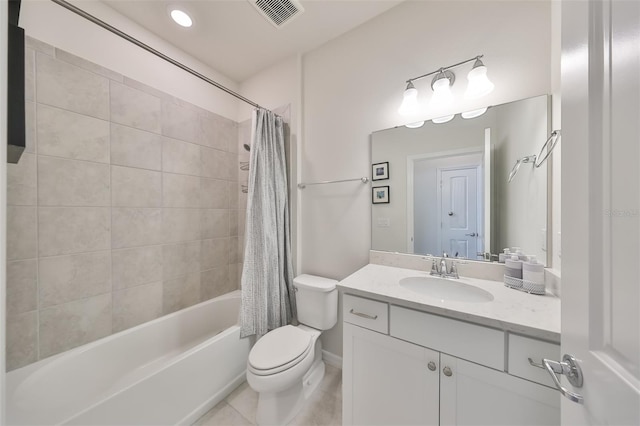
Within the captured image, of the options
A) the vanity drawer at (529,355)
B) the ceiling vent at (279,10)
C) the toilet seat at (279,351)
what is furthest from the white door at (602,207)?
the ceiling vent at (279,10)

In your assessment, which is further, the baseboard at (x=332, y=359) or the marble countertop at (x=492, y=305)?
the baseboard at (x=332, y=359)

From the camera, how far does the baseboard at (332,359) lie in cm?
174

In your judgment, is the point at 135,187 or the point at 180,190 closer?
the point at 135,187

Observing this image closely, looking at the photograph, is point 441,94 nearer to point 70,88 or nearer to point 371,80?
point 371,80

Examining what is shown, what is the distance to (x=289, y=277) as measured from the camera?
186 centimetres

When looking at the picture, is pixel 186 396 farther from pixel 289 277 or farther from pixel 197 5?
pixel 197 5

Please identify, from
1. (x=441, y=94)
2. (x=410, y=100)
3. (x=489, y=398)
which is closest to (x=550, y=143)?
(x=441, y=94)

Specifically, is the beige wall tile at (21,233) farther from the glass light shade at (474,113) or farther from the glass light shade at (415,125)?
the glass light shade at (474,113)

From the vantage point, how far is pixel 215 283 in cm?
210

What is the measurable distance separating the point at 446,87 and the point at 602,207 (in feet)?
3.82

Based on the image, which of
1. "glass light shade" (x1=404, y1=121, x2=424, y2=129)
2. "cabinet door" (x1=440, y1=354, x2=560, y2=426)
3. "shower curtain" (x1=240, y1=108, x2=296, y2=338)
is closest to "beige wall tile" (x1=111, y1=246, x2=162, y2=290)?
"shower curtain" (x1=240, y1=108, x2=296, y2=338)

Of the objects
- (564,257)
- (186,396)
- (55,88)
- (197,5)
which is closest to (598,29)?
(564,257)

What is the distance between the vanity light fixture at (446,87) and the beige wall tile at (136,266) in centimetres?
214

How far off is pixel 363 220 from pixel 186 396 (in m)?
1.57
